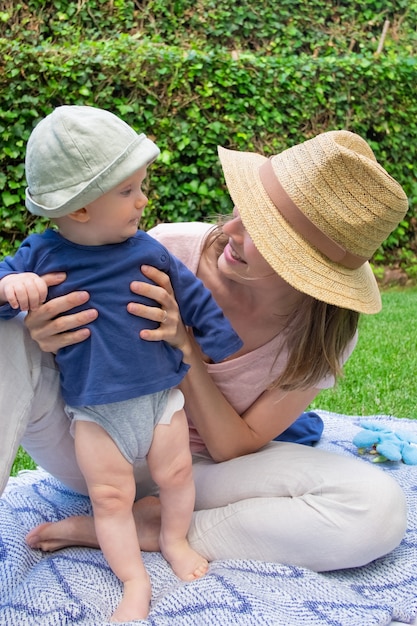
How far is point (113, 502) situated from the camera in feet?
6.55

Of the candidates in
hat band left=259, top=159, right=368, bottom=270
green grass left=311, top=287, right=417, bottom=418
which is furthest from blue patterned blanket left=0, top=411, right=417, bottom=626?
green grass left=311, top=287, right=417, bottom=418

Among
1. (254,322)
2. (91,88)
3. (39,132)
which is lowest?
(91,88)

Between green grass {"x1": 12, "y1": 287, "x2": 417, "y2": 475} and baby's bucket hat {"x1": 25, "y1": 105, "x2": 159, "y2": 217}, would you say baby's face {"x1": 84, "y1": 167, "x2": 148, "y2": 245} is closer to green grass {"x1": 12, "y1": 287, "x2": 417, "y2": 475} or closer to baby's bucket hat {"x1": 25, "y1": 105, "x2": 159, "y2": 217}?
baby's bucket hat {"x1": 25, "y1": 105, "x2": 159, "y2": 217}

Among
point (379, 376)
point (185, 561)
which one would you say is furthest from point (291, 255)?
point (379, 376)

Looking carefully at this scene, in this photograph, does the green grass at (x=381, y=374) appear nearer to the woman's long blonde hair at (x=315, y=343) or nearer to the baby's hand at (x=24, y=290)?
the woman's long blonde hair at (x=315, y=343)

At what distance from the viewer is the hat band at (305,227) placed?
2.16 m

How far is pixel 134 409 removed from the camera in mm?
1985

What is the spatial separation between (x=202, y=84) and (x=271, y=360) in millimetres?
4979

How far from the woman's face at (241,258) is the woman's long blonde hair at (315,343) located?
179mm

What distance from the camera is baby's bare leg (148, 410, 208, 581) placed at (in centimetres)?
205

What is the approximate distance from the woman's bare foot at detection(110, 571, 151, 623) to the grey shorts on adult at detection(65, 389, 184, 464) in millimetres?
309

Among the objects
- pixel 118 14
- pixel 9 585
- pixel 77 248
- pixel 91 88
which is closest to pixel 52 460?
pixel 9 585

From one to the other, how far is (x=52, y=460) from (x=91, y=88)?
4.76 meters

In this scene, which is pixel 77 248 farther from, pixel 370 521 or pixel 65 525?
pixel 370 521
